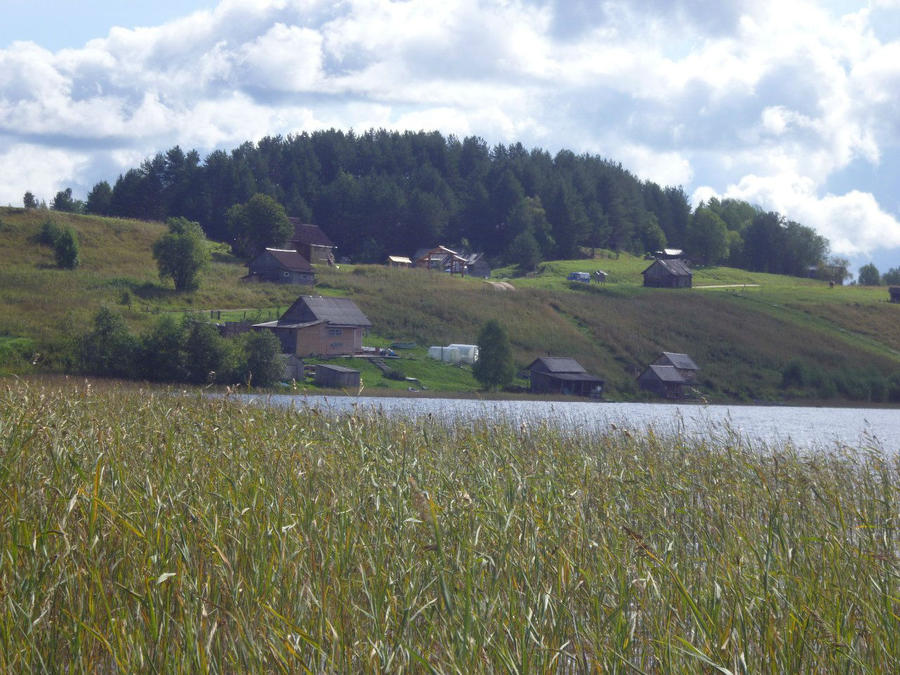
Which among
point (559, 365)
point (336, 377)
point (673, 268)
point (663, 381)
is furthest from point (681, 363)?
point (673, 268)

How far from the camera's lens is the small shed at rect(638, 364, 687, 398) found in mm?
65375

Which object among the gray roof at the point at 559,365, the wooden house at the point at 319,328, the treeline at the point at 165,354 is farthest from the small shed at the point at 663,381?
the treeline at the point at 165,354

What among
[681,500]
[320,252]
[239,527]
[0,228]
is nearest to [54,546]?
[239,527]

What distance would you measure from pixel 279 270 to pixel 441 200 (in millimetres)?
54801

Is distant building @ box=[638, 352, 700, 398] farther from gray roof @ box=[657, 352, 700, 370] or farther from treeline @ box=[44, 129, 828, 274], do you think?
treeline @ box=[44, 129, 828, 274]

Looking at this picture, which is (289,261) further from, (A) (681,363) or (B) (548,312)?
(A) (681,363)

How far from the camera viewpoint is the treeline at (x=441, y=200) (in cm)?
12694

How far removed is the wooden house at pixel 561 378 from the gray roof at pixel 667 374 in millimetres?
4529

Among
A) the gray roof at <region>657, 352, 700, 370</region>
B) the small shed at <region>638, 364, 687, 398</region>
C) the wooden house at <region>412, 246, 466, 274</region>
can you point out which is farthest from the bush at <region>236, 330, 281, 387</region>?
the wooden house at <region>412, 246, 466, 274</region>

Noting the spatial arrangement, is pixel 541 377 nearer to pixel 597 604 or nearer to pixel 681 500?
pixel 681 500

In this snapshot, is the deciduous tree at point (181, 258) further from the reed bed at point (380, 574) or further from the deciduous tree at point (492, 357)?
the reed bed at point (380, 574)

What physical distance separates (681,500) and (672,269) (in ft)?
335

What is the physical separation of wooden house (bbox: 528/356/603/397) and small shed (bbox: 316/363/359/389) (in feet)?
44.9

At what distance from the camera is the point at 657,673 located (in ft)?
18.0
